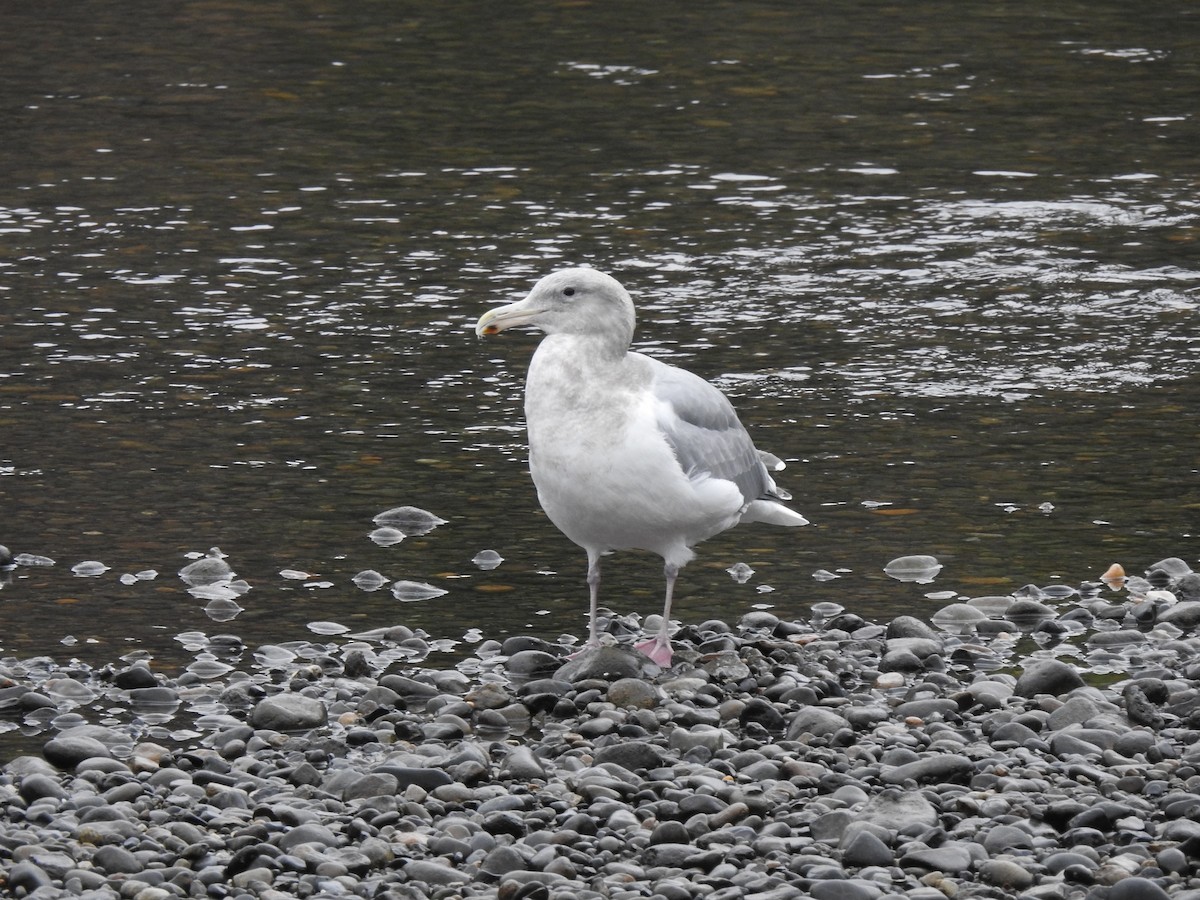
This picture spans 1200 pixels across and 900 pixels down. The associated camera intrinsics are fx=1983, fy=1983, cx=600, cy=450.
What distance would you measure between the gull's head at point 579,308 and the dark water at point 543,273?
→ 1.54 metres

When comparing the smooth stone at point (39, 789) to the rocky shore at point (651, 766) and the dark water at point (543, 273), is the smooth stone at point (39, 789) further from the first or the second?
the dark water at point (543, 273)

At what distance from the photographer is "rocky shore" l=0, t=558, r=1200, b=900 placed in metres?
6.74

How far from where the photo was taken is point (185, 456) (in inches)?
468

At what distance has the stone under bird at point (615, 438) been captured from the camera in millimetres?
8602

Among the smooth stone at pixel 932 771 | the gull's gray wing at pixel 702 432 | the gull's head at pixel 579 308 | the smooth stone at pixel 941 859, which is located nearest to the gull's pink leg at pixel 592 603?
the gull's gray wing at pixel 702 432

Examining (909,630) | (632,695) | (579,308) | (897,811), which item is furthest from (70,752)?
(909,630)

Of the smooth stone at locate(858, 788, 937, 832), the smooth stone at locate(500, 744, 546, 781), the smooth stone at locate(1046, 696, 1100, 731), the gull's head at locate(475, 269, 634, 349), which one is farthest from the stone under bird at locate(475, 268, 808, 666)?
the smooth stone at locate(858, 788, 937, 832)

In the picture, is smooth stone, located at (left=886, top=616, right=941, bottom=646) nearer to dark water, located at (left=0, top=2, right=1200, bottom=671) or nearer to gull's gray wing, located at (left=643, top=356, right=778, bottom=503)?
dark water, located at (left=0, top=2, right=1200, bottom=671)

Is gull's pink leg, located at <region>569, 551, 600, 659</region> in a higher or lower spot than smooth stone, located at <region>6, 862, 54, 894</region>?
lower

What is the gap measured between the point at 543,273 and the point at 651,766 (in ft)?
Answer: 27.0

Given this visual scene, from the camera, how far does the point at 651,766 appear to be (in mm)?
7793

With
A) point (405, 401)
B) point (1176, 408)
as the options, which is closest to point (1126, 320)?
point (1176, 408)

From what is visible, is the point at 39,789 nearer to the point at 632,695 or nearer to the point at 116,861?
the point at 116,861

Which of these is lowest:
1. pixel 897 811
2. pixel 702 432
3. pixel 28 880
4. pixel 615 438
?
pixel 897 811
